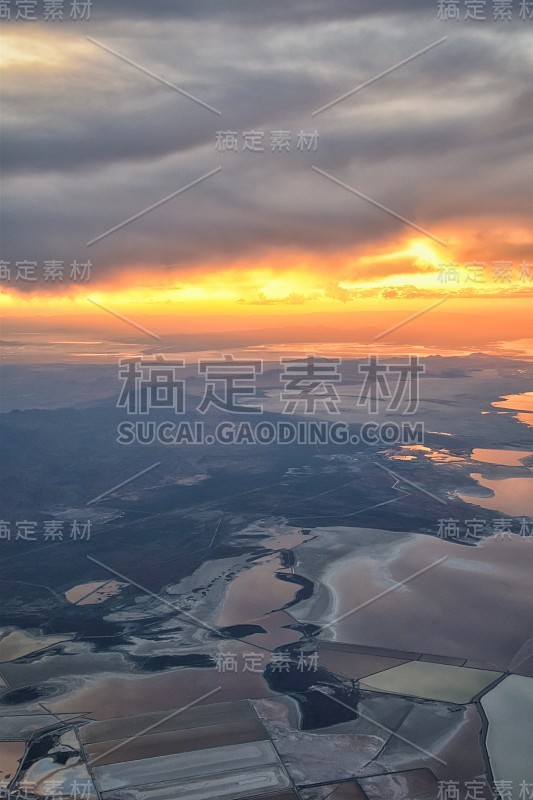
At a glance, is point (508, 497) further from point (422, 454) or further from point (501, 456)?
point (422, 454)

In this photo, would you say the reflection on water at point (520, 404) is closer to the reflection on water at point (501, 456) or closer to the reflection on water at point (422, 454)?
the reflection on water at point (501, 456)

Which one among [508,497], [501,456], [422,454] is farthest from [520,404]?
[508,497]

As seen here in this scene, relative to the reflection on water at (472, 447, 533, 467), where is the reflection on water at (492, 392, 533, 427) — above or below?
above

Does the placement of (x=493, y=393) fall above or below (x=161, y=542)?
above

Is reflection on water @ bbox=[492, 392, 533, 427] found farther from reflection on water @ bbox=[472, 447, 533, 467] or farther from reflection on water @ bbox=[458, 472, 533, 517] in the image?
reflection on water @ bbox=[458, 472, 533, 517]

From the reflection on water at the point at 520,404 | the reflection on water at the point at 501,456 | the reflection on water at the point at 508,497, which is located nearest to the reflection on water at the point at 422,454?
the reflection on water at the point at 501,456

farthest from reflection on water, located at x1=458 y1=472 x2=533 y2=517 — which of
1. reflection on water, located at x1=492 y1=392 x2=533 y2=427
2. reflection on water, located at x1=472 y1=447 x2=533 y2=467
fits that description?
reflection on water, located at x1=492 y1=392 x2=533 y2=427

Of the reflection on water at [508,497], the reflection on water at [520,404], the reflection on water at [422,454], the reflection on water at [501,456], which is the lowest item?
the reflection on water at [508,497]

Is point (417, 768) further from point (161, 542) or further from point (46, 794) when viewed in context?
point (161, 542)

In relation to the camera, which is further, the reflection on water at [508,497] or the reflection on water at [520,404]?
the reflection on water at [520,404]

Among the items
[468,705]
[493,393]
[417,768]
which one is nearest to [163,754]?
[417,768]

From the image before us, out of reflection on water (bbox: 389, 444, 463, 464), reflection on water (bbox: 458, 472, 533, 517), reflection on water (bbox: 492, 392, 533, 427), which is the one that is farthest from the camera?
reflection on water (bbox: 492, 392, 533, 427)
